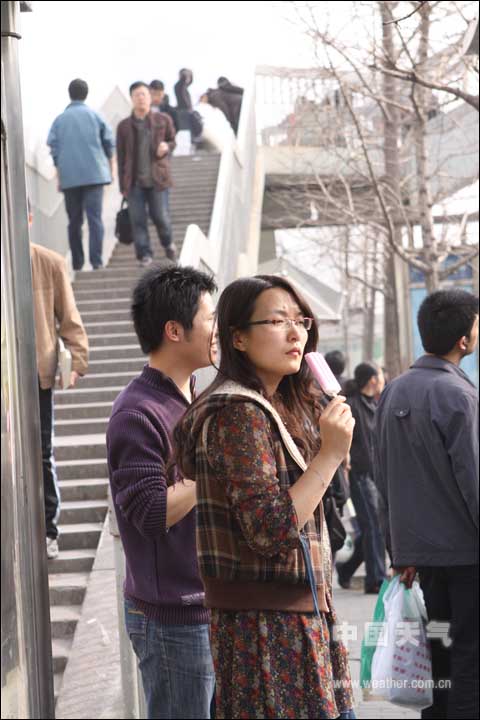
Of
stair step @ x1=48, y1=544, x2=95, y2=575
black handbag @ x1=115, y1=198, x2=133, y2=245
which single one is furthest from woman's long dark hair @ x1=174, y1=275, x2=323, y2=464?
black handbag @ x1=115, y1=198, x2=133, y2=245

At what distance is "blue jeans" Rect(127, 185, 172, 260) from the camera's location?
12.4 meters

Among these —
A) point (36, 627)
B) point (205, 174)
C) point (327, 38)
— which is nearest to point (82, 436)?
point (327, 38)

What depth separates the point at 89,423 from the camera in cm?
938

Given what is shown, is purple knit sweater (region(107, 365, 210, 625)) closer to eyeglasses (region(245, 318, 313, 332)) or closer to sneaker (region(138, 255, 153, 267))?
eyeglasses (region(245, 318, 313, 332))

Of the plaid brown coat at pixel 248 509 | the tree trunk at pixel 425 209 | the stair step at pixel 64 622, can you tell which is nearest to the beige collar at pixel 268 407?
the plaid brown coat at pixel 248 509

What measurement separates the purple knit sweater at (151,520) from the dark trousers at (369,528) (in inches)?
231

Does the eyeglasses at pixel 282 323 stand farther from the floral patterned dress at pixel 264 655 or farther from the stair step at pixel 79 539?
the stair step at pixel 79 539

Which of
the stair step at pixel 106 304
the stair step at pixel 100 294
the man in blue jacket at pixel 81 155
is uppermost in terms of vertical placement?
the man in blue jacket at pixel 81 155

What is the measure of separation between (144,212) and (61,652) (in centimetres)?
732

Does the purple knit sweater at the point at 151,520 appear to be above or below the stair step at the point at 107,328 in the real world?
above

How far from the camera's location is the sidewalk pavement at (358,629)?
567 cm

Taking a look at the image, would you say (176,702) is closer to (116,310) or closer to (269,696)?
(269,696)

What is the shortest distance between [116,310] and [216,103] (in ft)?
36.0

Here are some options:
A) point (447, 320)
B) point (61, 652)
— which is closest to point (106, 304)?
point (61, 652)
